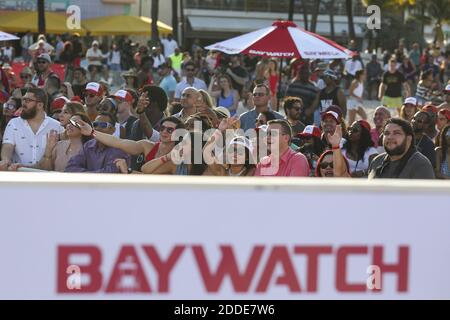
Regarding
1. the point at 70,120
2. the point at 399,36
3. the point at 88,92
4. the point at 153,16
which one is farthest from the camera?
the point at 399,36

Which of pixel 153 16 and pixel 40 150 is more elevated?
pixel 153 16

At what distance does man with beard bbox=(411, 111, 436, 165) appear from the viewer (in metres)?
8.19

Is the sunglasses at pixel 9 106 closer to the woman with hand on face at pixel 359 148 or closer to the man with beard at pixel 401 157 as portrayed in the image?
the woman with hand on face at pixel 359 148

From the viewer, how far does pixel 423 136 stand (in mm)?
8531

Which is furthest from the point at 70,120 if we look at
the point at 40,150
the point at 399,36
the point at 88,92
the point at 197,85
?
the point at 399,36

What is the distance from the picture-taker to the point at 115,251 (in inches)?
140

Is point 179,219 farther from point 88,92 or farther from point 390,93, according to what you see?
point 390,93

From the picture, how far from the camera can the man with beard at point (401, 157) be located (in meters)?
6.11

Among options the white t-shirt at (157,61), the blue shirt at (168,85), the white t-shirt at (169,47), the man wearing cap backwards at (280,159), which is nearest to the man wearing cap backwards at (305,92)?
the blue shirt at (168,85)

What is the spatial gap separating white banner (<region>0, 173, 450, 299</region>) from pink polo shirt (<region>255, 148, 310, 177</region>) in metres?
2.88

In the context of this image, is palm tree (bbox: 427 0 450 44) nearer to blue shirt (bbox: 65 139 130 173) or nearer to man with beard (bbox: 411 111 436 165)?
man with beard (bbox: 411 111 436 165)

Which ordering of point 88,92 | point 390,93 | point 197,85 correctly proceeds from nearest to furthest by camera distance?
point 88,92 < point 197,85 < point 390,93

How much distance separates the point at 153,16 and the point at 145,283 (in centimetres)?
2952

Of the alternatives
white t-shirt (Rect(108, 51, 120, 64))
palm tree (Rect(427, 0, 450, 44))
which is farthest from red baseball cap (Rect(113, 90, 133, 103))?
palm tree (Rect(427, 0, 450, 44))
